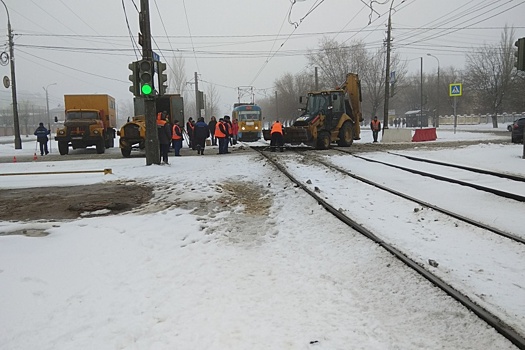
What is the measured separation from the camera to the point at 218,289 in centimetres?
450

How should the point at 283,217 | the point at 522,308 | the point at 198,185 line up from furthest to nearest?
the point at 198,185 → the point at 283,217 → the point at 522,308

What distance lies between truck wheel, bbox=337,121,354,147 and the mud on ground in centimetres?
1323

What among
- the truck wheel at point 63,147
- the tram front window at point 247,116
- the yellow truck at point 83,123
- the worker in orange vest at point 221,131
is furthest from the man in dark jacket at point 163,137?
the tram front window at point 247,116

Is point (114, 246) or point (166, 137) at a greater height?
point (166, 137)

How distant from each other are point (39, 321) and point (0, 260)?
192 cm

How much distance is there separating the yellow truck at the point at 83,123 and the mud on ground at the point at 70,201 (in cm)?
1257

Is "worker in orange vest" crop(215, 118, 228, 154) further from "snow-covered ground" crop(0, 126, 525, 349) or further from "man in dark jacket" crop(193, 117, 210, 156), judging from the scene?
"snow-covered ground" crop(0, 126, 525, 349)

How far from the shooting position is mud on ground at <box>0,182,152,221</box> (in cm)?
842

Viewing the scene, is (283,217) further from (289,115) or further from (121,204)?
(289,115)

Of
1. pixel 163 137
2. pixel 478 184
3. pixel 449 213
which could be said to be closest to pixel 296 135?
pixel 163 137

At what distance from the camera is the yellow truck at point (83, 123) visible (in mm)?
23344

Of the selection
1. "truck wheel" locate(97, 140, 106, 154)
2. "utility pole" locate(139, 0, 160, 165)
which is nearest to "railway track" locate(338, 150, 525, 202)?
"utility pole" locate(139, 0, 160, 165)

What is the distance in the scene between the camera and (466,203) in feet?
27.7

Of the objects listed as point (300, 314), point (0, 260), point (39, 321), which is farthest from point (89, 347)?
point (0, 260)
